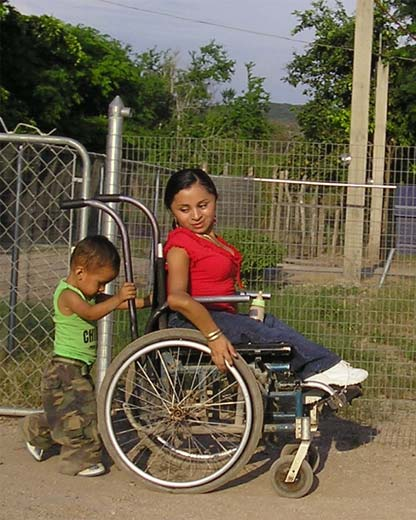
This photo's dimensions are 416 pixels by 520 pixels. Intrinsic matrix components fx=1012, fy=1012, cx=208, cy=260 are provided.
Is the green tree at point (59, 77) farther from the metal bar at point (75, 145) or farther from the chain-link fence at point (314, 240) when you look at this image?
the metal bar at point (75, 145)

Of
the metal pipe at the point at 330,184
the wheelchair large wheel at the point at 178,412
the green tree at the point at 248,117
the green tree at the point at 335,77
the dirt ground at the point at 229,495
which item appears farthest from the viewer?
the green tree at the point at 248,117

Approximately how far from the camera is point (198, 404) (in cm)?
499

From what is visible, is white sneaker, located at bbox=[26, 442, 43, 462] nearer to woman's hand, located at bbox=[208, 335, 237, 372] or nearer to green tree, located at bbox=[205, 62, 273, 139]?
woman's hand, located at bbox=[208, 335, 237, 372]

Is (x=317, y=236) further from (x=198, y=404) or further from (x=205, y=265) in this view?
(x=198, y=404)

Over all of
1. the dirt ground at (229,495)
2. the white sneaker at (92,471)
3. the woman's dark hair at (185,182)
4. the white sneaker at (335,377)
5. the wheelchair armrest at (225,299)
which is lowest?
the dirt ground at (229,495)

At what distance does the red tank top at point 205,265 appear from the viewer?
507 cm

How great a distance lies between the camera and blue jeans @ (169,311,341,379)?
4957mm

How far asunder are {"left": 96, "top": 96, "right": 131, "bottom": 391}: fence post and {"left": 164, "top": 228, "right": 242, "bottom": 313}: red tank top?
36.8 inches

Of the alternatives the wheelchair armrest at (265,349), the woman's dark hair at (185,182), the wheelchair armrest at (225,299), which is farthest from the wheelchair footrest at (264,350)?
the woman's dark hair at (185,182)

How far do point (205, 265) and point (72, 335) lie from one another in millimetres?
808

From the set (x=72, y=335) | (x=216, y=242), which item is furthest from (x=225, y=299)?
(x=72, y=335)

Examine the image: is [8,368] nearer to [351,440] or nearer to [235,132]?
[351,440]

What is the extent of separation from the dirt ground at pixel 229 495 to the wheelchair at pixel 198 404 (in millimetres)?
115

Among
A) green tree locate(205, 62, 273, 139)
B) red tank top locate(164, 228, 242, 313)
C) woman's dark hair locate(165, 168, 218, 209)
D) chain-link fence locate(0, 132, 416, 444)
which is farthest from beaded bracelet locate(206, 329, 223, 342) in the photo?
green tree locate(205, 62, 273, 139)
